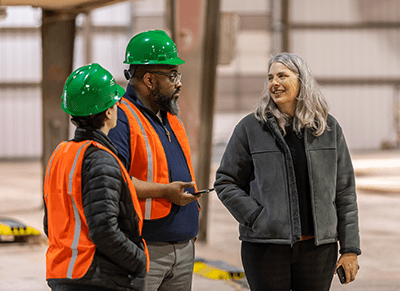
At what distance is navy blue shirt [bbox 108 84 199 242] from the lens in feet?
8.38

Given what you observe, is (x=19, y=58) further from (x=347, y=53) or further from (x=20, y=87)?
(x=347, y=53)

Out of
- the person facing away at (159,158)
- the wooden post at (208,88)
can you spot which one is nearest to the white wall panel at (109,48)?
the wooden post at (208,88)

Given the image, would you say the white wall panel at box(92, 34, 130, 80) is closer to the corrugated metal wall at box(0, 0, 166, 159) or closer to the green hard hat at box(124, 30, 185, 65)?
the corrugated metal wall at box(0, 0, 166, 159)

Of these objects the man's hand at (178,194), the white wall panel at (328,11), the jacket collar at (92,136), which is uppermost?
the white wall panel at (328,11)

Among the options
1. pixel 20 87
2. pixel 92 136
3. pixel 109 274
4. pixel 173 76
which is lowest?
pixel 20 87

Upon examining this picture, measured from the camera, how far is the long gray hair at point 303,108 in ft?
9.55

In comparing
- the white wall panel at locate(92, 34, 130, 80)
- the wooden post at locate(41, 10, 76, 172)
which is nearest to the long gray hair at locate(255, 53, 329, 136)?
the wooden post at locate(41, 10, 76, 172)

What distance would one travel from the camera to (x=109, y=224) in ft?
6.84

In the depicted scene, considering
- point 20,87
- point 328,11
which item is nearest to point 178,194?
point 20,87

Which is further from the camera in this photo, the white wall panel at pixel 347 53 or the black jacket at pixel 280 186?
the white wall panel at pixel 347 53

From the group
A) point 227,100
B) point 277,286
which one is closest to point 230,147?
point 277,286

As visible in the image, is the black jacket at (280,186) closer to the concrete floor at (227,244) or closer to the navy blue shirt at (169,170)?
the navy blue shirt at (169,170)

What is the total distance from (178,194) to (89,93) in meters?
0.63

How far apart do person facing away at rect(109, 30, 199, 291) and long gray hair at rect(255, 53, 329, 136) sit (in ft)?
1.63
